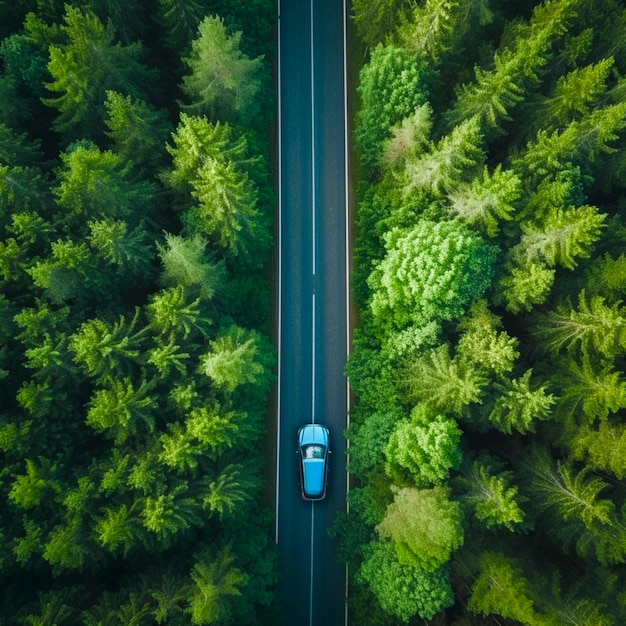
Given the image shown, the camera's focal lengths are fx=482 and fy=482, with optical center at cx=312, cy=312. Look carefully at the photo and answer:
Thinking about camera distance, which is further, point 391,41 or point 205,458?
point 391,41

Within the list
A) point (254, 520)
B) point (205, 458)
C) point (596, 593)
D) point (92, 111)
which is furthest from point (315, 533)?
point (92, 111)

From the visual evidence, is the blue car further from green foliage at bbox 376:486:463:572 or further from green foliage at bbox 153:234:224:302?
green foliage at bbox 153:234:224:302

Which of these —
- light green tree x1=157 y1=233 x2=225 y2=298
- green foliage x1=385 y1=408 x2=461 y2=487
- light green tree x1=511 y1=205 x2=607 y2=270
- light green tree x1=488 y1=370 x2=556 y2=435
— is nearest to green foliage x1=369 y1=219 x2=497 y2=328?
light green tree x1=511 y1=205 x2=607 y2=270

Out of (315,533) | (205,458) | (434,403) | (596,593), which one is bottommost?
(596,593)

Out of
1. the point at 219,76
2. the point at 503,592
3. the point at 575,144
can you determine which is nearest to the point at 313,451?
the point at 503,592

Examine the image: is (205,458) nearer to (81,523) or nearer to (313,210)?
(81,523)
